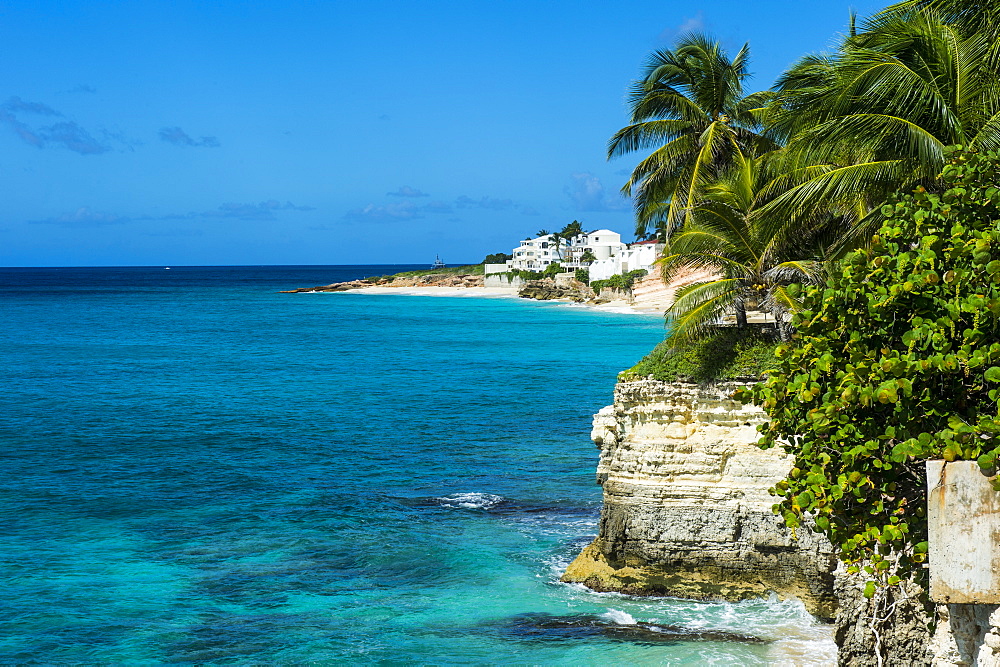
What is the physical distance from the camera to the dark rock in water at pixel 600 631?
15477 mm

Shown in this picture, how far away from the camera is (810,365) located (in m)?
9.52

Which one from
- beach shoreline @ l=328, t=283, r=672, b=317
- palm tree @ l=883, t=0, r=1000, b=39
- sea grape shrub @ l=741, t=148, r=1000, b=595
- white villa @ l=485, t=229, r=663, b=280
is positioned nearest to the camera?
sea grape shrub @ l=741, t=148, r=1000, b=595

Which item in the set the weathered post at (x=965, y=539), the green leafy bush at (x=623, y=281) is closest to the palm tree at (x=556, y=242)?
the green leafy bush at (x=623, y=281)

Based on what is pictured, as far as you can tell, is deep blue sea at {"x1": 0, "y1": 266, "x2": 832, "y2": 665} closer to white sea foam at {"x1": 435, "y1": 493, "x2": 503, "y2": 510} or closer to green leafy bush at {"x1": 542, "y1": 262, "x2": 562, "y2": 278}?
white sea foam at {"x1": 435, "y1": 493, "x2": 503, "y2": 510}

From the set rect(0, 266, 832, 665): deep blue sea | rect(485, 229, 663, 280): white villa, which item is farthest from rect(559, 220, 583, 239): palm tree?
rect(0, 266, 832, 665): deep blue sea

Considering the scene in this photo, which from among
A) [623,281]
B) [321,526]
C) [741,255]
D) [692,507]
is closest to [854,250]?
[741,255]

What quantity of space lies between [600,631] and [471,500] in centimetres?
870

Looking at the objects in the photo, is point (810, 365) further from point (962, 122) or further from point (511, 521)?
point (511, 521)

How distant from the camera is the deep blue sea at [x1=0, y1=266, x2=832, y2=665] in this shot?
51.7 ft

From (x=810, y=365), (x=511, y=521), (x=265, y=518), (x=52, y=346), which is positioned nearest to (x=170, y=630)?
(x=265, y=518)

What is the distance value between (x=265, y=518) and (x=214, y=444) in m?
9.71

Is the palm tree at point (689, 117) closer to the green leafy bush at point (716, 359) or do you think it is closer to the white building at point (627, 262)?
the green leafy bush at point (716, 359)

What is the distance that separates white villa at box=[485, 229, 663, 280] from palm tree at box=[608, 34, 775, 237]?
9833cm

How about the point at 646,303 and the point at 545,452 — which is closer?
the point at 545,452
